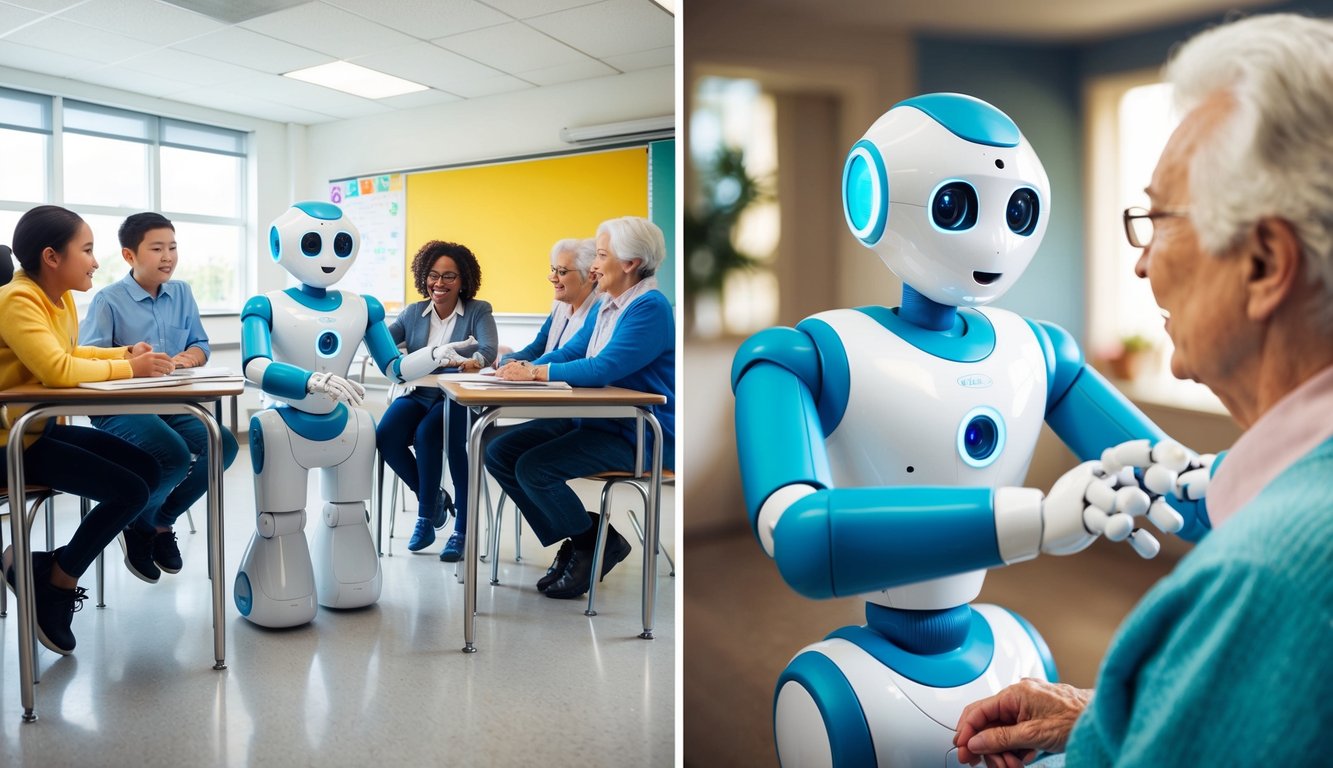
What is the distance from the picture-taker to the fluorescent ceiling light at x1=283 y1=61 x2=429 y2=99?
5.88m

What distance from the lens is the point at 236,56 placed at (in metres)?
5.61

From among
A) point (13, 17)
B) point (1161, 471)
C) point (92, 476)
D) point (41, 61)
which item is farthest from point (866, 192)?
point (41, 61)

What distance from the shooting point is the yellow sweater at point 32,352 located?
2336 millimetres

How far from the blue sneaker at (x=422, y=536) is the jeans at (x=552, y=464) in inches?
30.2

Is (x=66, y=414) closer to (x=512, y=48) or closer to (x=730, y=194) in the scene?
(x=730, y=194)

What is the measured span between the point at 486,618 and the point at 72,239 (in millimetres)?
1700

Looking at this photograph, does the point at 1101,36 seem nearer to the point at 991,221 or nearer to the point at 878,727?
the point at 991,221

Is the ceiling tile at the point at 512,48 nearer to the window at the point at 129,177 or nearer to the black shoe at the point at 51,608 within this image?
the window at the point at 129,177

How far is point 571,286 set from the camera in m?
3.93

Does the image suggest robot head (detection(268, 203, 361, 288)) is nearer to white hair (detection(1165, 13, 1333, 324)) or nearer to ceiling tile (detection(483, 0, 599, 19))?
ceiling tile (detection(483, 0, 599, 19))

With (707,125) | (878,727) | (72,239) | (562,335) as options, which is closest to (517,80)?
(562,335)

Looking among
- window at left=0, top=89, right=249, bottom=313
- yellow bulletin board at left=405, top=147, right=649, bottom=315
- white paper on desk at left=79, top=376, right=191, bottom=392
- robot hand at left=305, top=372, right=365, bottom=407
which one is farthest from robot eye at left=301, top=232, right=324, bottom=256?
window at left=0, top=89, right=249, bottom=313

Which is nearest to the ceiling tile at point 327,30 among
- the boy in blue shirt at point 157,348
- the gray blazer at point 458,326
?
the boy in blue shirt at point 157,348

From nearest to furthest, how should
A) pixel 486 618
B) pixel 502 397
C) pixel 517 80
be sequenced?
pixel 502 397, pixel 486 618, pixel 517 80
